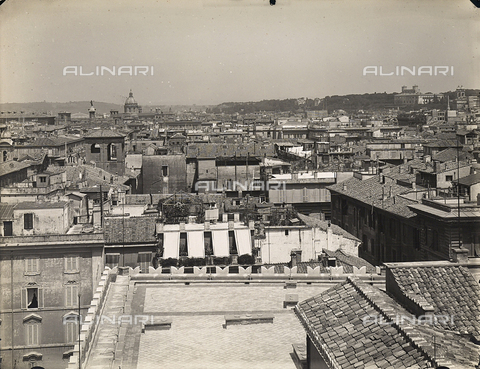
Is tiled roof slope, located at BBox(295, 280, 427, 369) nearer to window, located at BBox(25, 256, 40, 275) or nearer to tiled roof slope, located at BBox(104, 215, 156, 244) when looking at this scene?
window, located at BBox(25, 256, 40, 275)

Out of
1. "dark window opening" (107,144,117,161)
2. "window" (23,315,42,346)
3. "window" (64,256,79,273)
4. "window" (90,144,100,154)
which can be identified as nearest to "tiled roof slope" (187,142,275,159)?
"dark window opening" (107,144,117,161)

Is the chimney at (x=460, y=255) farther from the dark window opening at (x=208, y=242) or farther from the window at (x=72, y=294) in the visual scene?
the window at (x=72, y=294)

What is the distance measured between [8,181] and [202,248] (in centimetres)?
828

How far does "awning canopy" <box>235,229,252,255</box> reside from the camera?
12.3 metres

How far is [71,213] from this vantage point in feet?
45.5

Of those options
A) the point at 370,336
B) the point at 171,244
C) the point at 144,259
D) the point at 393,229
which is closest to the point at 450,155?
the point at 393,229

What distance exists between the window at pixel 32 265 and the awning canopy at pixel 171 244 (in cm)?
206

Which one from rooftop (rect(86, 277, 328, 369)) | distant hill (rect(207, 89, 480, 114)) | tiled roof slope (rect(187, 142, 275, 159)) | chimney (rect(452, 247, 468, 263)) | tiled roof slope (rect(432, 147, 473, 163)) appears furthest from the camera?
distant hill (rect(207, 89, 480, 114))

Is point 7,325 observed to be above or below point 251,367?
below

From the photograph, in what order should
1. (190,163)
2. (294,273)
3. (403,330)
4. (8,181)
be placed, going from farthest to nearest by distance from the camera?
1. (190,163)
2. (8,181)
3. (294,273)
4. (403,330)

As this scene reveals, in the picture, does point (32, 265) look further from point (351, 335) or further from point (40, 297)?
point (351, 335)

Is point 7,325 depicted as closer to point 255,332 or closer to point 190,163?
point 255,332

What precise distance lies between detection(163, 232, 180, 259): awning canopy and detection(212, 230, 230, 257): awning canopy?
637 mm

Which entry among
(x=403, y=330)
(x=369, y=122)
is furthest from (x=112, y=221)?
(x=369, y=122)
